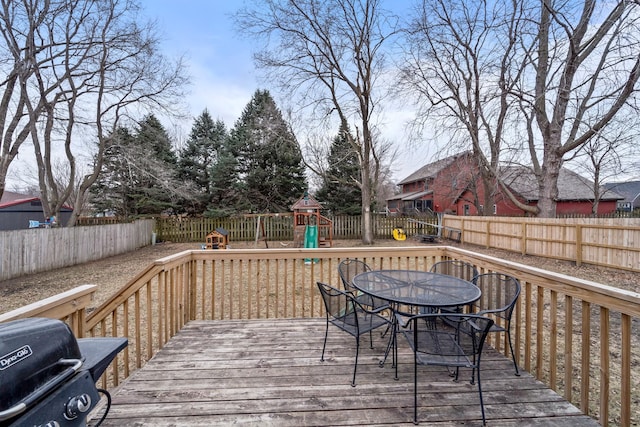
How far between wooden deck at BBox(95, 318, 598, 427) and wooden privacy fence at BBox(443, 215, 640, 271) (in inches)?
253

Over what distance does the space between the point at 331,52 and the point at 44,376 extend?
13.0 metres

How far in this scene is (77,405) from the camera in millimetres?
964

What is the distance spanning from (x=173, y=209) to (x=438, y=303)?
1755 cm

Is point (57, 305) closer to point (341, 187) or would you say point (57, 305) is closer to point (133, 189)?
point (341, 187)

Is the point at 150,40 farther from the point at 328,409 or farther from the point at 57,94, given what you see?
the point at 328,409

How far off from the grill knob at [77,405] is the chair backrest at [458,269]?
2.97m

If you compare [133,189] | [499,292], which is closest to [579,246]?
[499,292]

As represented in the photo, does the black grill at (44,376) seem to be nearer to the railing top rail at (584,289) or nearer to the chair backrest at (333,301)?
the chair backrest at (333,301)

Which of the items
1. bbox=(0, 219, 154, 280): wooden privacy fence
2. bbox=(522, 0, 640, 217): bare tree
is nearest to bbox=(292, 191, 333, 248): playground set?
bbox=(0, 219, 154, 280): wooden privacy fence

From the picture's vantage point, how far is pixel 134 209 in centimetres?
1605

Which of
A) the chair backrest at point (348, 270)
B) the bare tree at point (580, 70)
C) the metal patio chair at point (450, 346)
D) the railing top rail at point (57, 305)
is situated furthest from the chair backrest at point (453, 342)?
the bare tree at point (580, 70)

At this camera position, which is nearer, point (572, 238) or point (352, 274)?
point (352, 274)

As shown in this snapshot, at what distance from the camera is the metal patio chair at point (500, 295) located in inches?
86.0

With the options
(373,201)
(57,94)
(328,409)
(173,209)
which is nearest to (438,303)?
(328,409)
